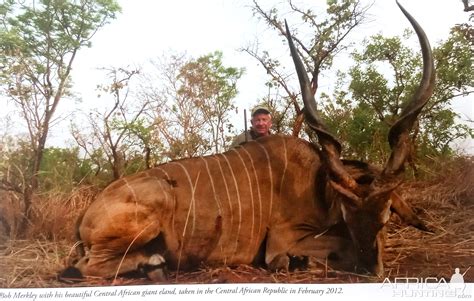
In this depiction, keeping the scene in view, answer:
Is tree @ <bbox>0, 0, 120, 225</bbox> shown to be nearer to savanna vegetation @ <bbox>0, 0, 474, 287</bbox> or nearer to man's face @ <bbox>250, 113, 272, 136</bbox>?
savanna vegetation @ <bbox>0, 0, 474, 287</bbox>

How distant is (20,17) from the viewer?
2289 millimetres

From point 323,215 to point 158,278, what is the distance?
2.33ft

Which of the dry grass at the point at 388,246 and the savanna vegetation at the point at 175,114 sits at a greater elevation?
the savanna vegetation at the point at 175,114

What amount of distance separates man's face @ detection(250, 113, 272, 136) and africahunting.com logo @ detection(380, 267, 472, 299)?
836 millimetres

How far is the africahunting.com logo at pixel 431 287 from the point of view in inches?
71.5

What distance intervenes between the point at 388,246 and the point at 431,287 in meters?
0.25

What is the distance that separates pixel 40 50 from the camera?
2.26m

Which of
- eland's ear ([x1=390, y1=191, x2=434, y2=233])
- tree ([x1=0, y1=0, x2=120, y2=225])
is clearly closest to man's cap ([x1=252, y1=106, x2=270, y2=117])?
eland's ear ([x1=390, y1=191, x2=434, y2=233])

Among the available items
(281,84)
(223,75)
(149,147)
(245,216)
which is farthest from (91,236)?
→ (281,84)

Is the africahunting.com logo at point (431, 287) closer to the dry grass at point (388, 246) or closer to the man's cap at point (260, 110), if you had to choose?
the dry grass at point (388, 246)

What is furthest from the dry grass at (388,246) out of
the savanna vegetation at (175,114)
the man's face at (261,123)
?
the man's face at (261,123)

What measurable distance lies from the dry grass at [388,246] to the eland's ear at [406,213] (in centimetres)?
5

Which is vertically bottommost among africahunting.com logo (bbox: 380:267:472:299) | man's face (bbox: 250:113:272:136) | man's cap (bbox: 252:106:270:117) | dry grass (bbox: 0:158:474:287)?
africahunting.com logo (bbox: 380:267:472:299)

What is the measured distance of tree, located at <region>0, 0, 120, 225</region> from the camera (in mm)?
2203
